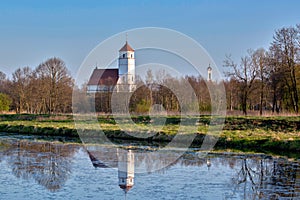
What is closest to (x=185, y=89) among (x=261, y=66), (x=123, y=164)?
(x=261, y=66)

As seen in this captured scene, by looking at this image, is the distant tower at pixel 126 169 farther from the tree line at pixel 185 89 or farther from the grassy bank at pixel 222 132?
the tree line at pixel 185 89

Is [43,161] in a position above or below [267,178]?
above

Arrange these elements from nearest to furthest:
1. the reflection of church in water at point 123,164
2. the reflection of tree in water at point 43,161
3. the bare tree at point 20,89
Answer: the reflection of church in water at point 123,164 → the reflection of tree in water at point 43,161 → the bare tree at point 20,89

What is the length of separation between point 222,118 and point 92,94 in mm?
17695

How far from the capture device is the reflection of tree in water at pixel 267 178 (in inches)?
401

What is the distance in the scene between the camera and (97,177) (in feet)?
39.8

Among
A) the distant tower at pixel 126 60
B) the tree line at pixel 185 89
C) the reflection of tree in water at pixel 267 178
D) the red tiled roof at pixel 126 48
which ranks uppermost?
the red tiled roof at pixel 126 48

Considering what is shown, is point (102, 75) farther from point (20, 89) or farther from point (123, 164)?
point (123, 164)

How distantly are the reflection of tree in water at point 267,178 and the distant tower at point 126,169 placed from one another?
273cm

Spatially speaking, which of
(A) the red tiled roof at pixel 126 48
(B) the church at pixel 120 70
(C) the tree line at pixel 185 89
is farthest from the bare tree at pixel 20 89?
(A) the red tiled roof at pixel 126 48

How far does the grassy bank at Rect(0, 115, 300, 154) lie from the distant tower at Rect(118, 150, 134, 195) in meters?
4.88

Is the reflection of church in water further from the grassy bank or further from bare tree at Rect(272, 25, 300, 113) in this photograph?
bare tree at Rect(272, 25, 300, 113)

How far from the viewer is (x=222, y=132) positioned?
22.4m

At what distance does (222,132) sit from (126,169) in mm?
9833
